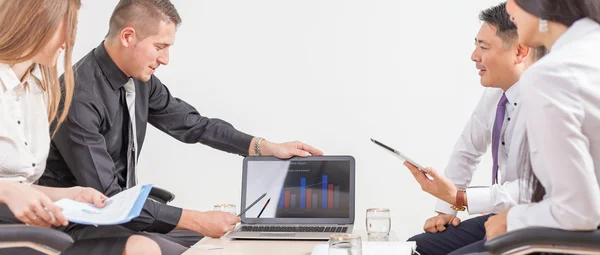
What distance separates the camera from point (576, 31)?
5.32 feet

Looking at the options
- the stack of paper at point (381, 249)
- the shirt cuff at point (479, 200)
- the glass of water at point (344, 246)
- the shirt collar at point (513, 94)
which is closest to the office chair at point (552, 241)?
the glass of water at point (344, 246)

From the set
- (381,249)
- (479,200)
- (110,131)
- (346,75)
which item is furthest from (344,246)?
(346,75)

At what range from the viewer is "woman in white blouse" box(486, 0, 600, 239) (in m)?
1.49

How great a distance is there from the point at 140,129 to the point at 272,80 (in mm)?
1491

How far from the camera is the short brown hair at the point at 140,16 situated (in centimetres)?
284

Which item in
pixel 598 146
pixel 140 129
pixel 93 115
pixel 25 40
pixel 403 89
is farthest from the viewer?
pixel 403 89

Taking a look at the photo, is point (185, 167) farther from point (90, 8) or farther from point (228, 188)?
point (90, 8)

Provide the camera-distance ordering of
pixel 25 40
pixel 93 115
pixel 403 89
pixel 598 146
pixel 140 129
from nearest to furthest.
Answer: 1. pixel 598 146
2. pixel 25 40
3. pixel 93 115
4. pixel 140 129
5. pixel 403 89

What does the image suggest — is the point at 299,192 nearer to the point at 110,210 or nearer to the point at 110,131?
the point at 110,131

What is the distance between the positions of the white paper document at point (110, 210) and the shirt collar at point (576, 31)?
1.08 metres

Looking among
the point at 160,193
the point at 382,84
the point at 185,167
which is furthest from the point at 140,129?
the point at 382,84

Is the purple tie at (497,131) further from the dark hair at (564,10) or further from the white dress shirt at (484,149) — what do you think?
the dark hair at (564,10)

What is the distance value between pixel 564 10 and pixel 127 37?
1766 mm

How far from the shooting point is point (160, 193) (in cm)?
303
